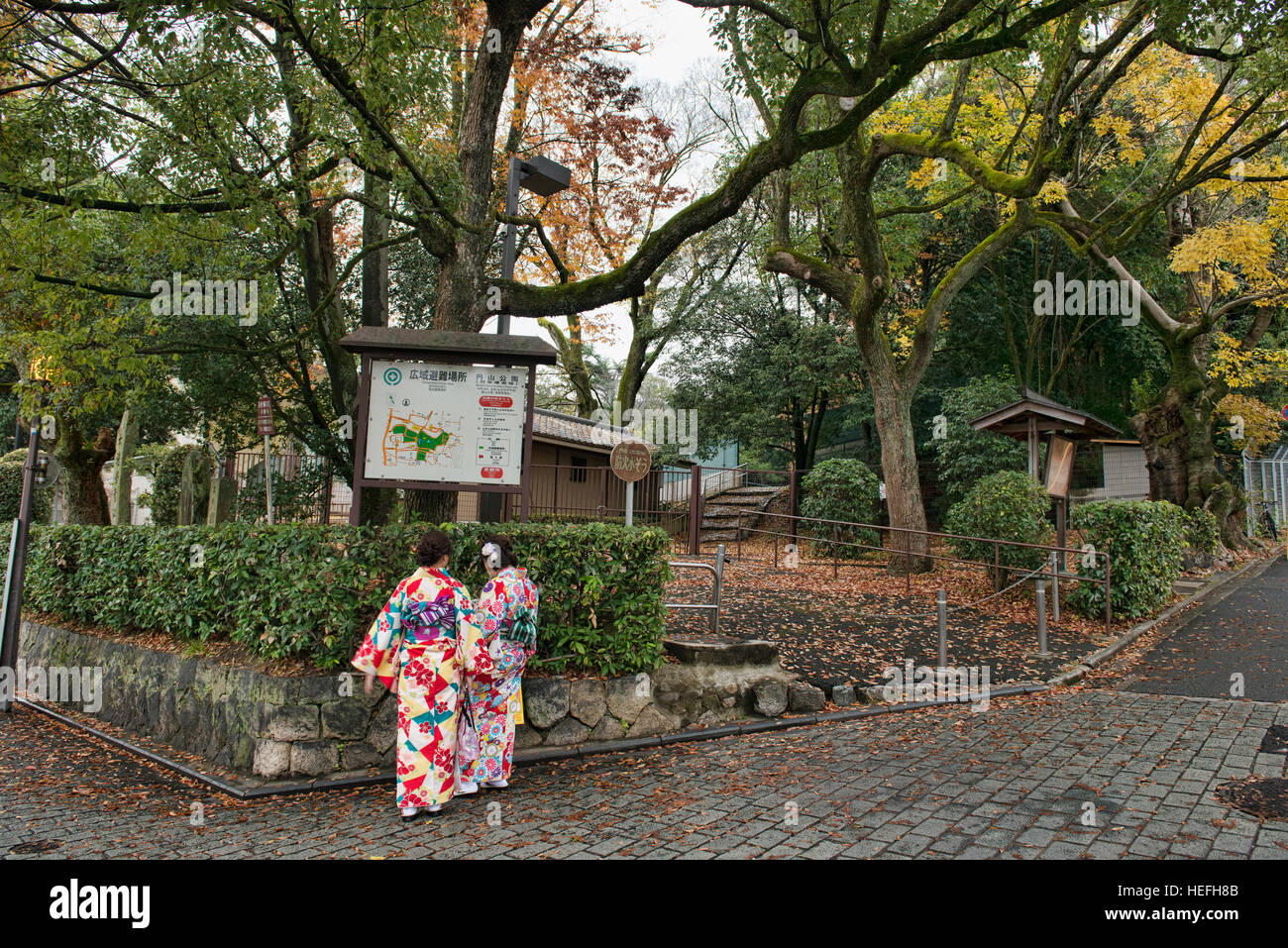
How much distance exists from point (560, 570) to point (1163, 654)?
7669mm

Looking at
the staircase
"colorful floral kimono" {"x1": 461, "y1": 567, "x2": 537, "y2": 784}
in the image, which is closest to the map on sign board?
"colorful floral kimono" {"x1": 461, "y1": 567, "x2": 537, "y2": 784}

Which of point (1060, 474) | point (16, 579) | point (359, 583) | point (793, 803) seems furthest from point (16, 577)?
point (1060, 474)

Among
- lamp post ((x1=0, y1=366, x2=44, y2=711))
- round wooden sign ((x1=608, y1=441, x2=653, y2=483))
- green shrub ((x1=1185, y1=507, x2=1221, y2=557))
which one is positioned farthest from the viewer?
green shrub ((x1=1185, y1=507, x2=1221, y2=557))

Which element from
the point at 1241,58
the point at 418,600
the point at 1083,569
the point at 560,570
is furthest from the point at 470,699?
the point at 1241,58

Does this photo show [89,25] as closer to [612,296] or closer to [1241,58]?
[612,296]

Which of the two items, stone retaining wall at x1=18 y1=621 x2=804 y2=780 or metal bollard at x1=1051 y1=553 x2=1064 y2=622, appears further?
metal bollard at x1=1051 y1=553 x2=1064 y2=622

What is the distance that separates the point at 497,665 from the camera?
5.24 meters

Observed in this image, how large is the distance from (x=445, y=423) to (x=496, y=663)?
222 cm

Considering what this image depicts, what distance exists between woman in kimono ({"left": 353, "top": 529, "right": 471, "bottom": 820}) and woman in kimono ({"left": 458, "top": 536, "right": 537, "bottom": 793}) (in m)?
0.18

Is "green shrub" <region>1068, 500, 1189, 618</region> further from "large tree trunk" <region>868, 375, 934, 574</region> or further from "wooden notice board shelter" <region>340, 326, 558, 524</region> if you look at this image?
"wooden notice board shelter" <region>340, 326, 558, 524</region>

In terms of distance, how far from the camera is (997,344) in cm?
2622

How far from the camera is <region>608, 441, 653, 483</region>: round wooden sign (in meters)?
10.4

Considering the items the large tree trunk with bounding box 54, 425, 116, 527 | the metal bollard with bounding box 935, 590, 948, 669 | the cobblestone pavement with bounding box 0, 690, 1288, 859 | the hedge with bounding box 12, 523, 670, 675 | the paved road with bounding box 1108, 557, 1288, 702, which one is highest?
the large tree trunk with bounding box 54, 425, 116, 527

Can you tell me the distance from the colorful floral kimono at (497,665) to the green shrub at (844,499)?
12769 millimetres
